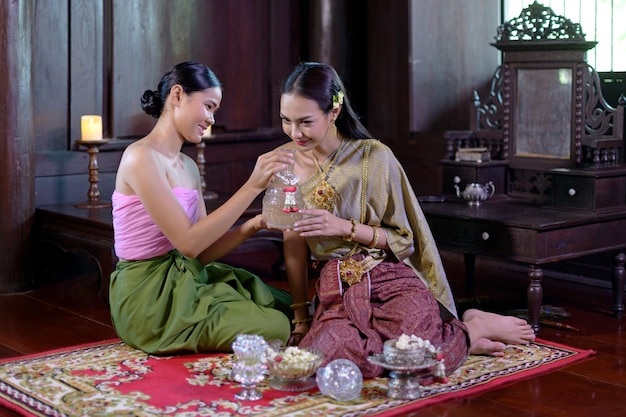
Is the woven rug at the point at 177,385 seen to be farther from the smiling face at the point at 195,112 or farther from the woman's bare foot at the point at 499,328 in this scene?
the smiling face at the point at 195,112

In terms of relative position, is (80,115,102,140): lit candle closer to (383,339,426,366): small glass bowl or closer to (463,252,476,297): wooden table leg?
(463,252,476,297): wooden table leg

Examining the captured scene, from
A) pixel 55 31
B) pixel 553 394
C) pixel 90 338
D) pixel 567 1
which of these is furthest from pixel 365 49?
pixel 553 394

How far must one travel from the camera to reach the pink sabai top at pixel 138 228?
3.62 metres

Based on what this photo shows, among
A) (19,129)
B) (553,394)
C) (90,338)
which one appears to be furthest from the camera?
(19,129)

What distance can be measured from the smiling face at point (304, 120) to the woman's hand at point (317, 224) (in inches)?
9.8

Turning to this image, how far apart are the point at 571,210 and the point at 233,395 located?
6.42 ft

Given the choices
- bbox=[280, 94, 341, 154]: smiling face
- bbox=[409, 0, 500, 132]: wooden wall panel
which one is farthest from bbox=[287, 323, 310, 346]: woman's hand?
bbox=[409, 0, 500, 132]: wooden wall panel

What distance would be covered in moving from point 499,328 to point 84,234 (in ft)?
6.80

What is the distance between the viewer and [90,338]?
3973mm

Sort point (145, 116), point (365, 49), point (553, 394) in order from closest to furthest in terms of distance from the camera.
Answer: point (553, 394), point (145, 116), point (365, 49)

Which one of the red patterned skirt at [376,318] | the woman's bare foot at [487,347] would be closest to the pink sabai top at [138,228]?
the red patterned skirt at [376,318]

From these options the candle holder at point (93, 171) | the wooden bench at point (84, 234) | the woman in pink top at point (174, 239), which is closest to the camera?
the woman in pink top at point (174, 239)

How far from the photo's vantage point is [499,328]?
369 cm

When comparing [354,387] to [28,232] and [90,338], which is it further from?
[28,232]
